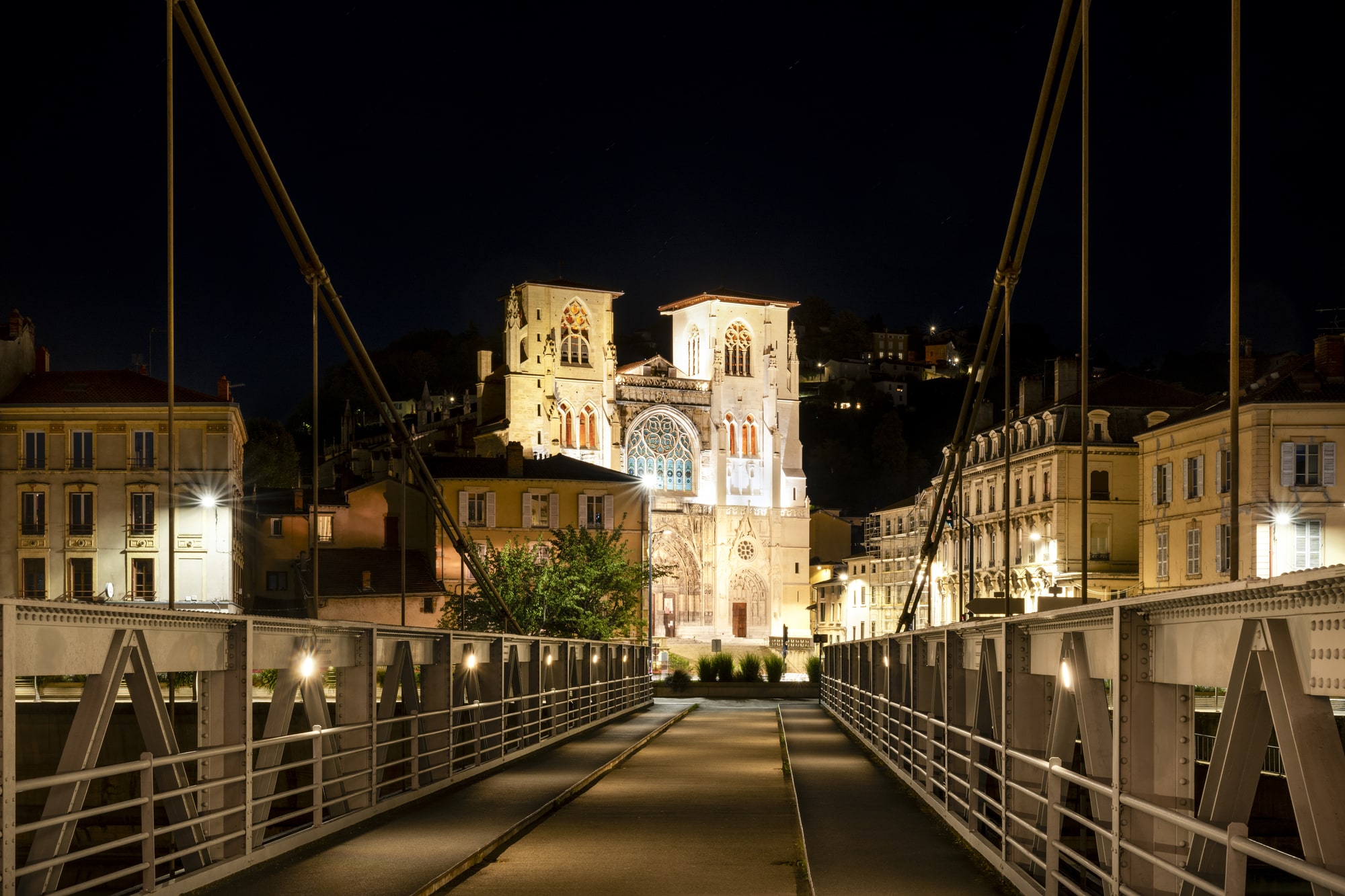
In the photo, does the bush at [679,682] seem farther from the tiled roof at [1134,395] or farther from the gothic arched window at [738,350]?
the gothic arched window at [738,350]

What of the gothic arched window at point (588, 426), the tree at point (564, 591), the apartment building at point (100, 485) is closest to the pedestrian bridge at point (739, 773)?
the tree at point (564, 591)

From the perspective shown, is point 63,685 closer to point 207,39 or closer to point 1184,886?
point 207,39

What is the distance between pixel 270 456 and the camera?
3686 inches

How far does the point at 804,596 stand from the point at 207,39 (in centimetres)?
8314

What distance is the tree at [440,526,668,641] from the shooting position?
174 feet

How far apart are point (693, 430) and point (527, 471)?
24226 millimetres

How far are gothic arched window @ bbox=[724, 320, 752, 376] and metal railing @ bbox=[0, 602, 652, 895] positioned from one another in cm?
7400

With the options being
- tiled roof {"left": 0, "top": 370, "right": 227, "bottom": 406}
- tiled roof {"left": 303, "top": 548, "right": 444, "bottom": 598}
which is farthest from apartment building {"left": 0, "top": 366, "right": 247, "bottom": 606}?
tiled roof {"left": 303, "top": 548, "right": 444, "bottom": 598}

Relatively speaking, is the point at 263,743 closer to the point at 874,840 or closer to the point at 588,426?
the point at 874,840

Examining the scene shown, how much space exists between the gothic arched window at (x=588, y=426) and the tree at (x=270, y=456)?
17.0 metres

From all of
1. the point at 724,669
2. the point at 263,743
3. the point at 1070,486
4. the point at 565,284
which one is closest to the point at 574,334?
the point at 565,284

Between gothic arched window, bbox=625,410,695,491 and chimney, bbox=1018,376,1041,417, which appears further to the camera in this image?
gothic arched window, bbox=625,410,695,491

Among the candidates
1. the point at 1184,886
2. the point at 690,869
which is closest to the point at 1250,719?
the point at 1184,886

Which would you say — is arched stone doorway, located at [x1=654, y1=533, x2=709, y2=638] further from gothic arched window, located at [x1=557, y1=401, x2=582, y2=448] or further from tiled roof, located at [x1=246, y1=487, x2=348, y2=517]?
tiled roof, located at [x1=246, y1=487, x2=348, y2=517]
